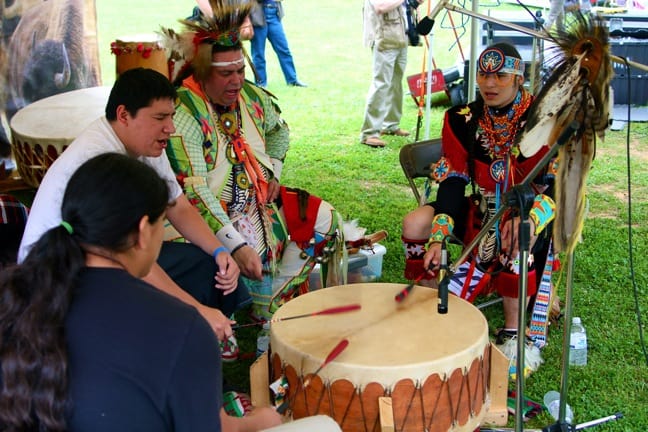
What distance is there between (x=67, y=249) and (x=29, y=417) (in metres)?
0.35

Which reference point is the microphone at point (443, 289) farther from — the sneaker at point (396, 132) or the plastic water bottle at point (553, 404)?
the sneaker at point (396, 132)

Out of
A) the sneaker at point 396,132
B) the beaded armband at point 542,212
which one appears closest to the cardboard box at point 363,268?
the beaded armband at point 542,212

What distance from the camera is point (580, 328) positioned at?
362 cm

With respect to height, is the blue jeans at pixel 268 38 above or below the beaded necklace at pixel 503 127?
above

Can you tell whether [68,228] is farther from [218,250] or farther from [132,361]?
[218,250]

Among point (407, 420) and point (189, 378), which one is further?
point (407, 420)

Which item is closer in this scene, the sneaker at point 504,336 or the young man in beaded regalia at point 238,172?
the young man in beaded regalia at point 238,172

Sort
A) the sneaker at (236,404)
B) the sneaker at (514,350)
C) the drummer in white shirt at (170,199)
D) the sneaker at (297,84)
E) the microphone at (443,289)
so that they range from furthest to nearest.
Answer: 1. the sneaker at (297,84)
2. the sneaker at (514,350)
3. the sneaker at (236,404)
4. the drummer in white shirt at (170,199)
5. the microphone at (443,289)

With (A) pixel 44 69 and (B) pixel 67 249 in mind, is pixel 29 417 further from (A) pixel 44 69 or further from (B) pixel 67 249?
(A) pixel 44 69

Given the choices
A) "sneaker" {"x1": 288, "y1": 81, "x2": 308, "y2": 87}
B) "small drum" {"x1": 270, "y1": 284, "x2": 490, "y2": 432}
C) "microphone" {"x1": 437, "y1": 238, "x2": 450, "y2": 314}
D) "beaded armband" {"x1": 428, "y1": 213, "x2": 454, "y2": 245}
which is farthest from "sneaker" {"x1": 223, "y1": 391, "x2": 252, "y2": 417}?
"sneaker" {"x1": 288, "y1": 81, "x2": 308, "y2": 87}

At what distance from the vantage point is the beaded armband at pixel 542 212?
3254 mm

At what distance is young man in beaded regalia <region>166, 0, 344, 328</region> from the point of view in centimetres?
334

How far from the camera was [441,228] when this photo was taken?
3.46m

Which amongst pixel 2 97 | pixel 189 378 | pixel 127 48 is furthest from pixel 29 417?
pixel 2 97
